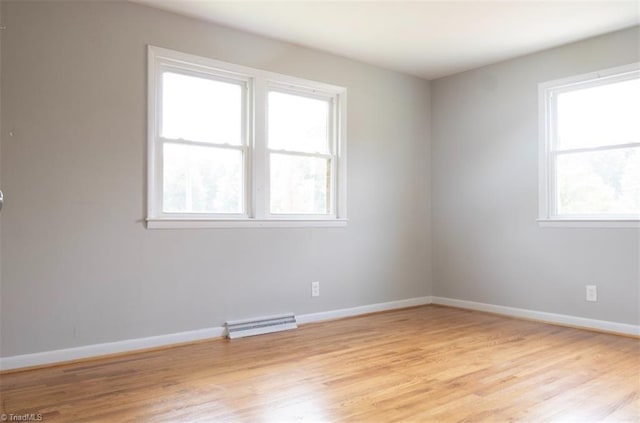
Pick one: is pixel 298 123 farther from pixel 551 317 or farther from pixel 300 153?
pixel 551 317

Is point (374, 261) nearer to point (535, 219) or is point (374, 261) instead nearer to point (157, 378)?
point (535, 219)

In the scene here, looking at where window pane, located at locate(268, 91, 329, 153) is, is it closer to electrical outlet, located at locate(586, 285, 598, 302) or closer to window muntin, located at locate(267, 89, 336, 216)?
window muntin, located at locate(267, 89, 336, 216)

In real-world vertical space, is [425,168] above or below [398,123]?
below

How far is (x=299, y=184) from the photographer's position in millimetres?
4430

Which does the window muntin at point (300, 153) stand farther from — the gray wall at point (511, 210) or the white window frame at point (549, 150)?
the white window frame at point (549, 150)

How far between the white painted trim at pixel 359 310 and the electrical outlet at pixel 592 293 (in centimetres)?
170

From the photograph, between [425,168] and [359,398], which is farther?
[425,168]

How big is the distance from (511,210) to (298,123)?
2.23 meters

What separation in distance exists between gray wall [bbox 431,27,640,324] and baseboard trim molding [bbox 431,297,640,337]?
0.15 ft

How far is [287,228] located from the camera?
14.0 ft

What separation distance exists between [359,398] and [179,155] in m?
2.24

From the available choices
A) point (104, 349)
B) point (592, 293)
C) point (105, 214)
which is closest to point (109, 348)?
point (104, 349)

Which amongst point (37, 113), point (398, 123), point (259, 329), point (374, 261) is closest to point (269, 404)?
point (259, 329)

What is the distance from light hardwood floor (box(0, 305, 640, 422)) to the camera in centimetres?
232
